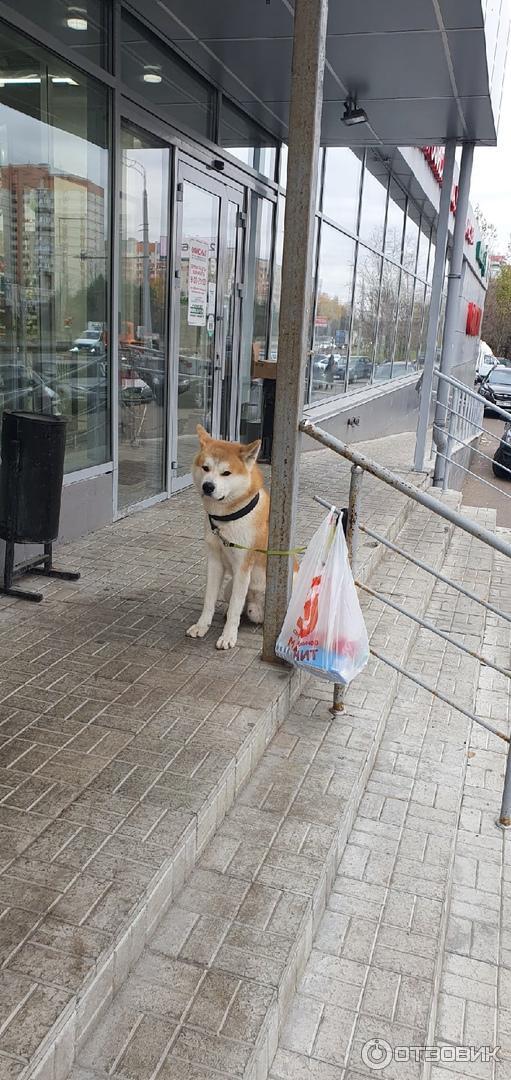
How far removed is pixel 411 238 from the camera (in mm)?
18594

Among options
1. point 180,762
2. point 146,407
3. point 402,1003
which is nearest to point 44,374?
point 146,407

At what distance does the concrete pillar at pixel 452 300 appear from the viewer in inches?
348

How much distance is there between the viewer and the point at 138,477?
22.5 feet

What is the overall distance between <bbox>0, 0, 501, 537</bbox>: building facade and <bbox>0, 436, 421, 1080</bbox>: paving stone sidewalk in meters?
1.51

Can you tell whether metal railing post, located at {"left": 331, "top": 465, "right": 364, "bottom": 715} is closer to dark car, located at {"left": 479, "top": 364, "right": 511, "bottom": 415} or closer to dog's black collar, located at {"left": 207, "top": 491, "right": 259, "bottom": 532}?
dog's black collar, located at {"left": 207, "top": 491, "right": 259, "bottom": 532}

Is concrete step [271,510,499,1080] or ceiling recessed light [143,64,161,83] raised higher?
ceiling recessed light [143,64,161,83]

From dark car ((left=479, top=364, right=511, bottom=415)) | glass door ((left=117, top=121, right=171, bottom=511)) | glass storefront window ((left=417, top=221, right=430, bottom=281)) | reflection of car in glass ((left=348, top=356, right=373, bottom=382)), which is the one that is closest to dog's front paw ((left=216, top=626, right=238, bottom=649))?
glass door ((left=117, top=121, right=171, bottom=511))

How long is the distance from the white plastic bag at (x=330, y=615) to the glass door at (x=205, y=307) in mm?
4094

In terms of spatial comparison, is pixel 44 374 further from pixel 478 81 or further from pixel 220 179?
pixel 478 81

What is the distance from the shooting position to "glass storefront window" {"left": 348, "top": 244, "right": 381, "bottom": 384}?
13664 mm

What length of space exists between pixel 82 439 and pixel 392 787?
3417 mm

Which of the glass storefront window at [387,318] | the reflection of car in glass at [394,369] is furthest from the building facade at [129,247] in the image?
the reflection of car in glass at [394,369]

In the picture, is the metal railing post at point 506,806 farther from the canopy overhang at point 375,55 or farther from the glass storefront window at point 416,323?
the glass storefront window at point 416,323

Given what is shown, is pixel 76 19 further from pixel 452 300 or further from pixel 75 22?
pixel 452 300
